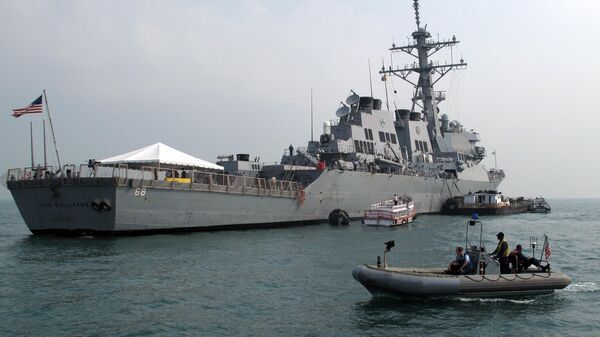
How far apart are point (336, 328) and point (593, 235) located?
2989 centimetres

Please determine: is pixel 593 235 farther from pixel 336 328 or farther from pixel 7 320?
pixel 7 320

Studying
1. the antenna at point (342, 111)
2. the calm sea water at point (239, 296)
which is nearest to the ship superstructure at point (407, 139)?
the antenna at point (342, 111)

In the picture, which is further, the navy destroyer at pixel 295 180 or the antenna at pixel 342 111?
the antenna at pixel 342 111

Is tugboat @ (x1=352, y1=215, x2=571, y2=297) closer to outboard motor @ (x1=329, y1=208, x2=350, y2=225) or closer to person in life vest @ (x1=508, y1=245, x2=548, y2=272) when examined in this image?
person in life vest @ (x1=508, y1=245, x2=548, y2=272)

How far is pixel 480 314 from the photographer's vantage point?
562 inches

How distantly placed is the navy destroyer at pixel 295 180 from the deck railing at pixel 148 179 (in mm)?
58

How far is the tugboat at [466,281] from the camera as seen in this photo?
1480 cm

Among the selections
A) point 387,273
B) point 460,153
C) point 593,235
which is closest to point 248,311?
point 387,273

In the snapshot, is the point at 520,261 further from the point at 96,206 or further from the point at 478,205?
the point at 478,205

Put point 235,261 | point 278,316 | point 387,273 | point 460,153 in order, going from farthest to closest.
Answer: point 460,153
point 235,261
point 387,273
point 278,316

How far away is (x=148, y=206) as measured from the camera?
92.0 ft

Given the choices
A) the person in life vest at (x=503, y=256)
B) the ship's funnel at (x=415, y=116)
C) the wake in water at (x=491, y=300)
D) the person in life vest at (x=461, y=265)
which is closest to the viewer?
the wake in water at (x=491, y=300)

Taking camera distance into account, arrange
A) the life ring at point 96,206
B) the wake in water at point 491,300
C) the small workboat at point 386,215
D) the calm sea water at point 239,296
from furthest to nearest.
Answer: the small workboat at point 386,215 < the life ring at point 96,206 < the wake in water at point 491,300 < the calm sea water at point 239,296

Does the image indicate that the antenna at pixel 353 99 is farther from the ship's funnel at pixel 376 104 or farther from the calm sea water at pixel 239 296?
the calm sea water at pixel 239 296
